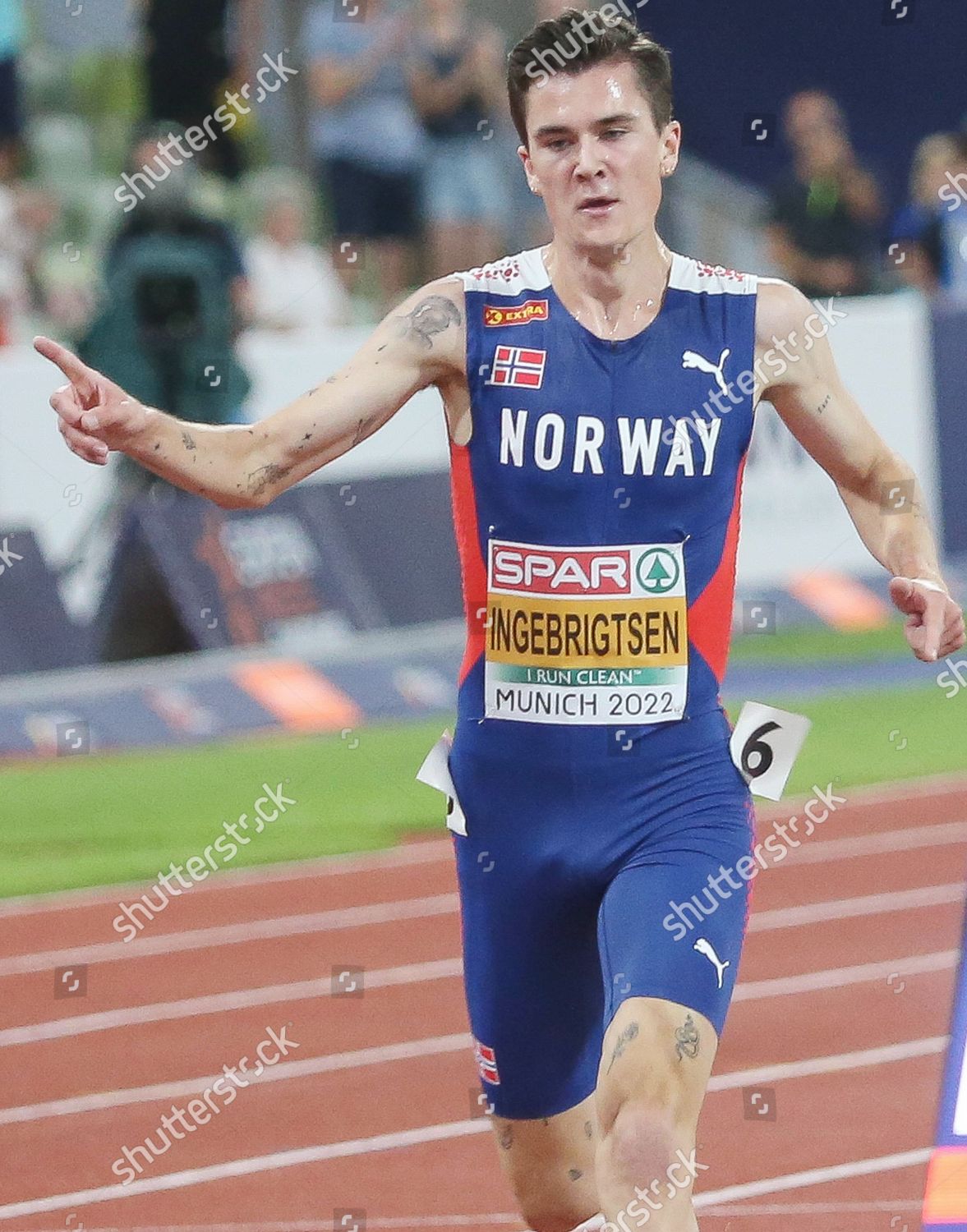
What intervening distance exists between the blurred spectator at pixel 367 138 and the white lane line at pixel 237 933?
5.71 metres

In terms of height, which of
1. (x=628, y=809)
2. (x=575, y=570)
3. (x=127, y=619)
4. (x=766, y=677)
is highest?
(x=575, y=570)

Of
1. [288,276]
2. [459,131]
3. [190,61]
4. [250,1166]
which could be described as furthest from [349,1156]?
[459,131]

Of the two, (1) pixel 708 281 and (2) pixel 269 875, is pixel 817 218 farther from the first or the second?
(1) pixel 708 281

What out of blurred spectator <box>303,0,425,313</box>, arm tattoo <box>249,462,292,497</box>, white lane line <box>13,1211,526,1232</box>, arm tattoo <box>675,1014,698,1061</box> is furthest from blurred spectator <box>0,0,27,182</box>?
arm tattoo <box>675,1014,698,1061</box>

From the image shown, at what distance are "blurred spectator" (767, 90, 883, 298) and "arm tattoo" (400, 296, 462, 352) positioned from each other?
10.9m

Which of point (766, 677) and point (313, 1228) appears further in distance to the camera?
point (766, 677)

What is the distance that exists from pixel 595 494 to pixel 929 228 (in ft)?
39.1

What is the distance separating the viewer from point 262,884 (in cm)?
946

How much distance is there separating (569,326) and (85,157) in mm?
10169

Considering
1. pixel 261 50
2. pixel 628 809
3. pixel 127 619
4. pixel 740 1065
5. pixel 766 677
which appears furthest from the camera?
pixel 261 50

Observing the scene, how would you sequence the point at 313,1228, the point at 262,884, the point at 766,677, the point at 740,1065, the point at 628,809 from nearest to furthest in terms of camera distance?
1. the point at 628,809
2. the point at 313,1228
3. the point at 740,1065
4. the point at 262,884
5. the point at 766,677

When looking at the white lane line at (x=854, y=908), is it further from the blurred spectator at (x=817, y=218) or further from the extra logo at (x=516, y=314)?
the blurred spectator at (x=817, y=218)

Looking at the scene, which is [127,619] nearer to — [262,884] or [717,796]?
[262,884]

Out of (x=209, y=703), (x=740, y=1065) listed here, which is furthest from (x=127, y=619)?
(x=740, y=1065)
